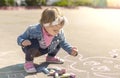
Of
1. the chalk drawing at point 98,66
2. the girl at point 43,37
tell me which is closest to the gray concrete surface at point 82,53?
the chalk drawing at point 98,66

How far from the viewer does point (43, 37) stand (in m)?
4.30

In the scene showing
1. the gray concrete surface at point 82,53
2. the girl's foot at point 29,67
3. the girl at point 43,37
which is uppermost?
the girl at point 43,37

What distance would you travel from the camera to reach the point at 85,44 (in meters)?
6.12

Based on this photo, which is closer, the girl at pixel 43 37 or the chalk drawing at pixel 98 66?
the girl at pixel 43 37

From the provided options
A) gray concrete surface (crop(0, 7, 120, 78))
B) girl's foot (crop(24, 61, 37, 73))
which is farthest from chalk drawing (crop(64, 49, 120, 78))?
girl's foot (crop(24, 61, 37, 73))

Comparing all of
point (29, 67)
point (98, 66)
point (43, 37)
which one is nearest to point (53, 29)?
point (43, 37)

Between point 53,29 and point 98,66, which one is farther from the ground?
point 53,29

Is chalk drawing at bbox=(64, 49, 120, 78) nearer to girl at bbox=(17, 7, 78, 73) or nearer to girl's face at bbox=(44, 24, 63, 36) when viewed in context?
girl at bbox=(17, 7, 78, 73)

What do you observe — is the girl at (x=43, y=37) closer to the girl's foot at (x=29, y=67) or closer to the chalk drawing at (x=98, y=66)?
the girl's foot at (x=29, y=67)

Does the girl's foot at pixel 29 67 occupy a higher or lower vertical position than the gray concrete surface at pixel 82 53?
higher

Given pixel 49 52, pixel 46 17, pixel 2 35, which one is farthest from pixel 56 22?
pixel 2 35

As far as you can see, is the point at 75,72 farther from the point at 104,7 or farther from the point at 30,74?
the point at 104,7

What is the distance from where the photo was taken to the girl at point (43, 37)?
4160mm

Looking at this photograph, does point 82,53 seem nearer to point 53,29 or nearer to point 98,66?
point 98,66
